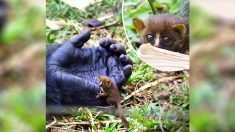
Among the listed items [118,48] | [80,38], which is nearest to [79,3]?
[80,38]

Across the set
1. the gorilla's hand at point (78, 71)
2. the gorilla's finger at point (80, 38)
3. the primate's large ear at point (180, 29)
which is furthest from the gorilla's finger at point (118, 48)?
the primate's large ear at point (180, 29)

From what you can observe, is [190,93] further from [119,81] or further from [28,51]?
[28,51]

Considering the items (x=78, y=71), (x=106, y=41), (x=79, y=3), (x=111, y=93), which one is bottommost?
(x=111, y=93)

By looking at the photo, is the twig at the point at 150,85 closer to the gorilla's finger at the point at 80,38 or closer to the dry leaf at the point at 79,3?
the gorilla's finger at the point at 80,38

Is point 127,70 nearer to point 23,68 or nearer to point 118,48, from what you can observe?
point 118,48

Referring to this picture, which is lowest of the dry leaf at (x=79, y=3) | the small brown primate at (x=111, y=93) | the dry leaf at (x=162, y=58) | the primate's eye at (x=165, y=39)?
the small brown primate at (x=111, y=93)

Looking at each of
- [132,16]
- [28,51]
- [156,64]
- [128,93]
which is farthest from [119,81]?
[28,51]

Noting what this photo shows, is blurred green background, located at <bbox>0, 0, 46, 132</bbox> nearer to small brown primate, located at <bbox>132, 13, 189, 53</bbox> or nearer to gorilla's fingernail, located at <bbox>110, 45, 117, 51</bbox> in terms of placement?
gorilla's fingernail, located at <bbox>110, 45, 117, 51</bbox>
